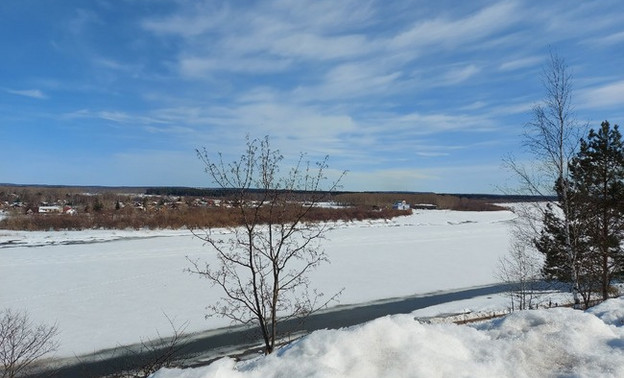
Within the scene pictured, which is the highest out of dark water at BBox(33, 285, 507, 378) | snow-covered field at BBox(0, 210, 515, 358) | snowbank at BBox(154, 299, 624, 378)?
snowbank at BBox(154, 299, 624, 378)

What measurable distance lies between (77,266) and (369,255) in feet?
54.1

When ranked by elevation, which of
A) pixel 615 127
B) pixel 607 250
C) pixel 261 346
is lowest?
pixel 261 346

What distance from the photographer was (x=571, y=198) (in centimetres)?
1025

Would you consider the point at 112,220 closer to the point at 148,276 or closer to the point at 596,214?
the point at 148,276

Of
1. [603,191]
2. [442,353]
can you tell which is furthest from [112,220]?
[442,353]

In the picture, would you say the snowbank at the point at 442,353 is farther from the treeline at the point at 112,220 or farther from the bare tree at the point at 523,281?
the treeline at the point at 112,220

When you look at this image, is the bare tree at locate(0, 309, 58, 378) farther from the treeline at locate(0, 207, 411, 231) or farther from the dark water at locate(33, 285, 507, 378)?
the treeline at locate(0, 207, 411, 231)

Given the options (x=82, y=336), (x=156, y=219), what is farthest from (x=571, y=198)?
(x=156, y=219)

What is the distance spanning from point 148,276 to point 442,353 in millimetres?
19939

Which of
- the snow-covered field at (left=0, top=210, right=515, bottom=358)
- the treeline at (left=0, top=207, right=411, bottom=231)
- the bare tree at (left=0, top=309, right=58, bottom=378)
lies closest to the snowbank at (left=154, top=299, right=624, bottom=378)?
the snow-covered field at (left=0, top=210, right=515, bottom=358)

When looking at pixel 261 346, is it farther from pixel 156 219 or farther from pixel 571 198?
pixel 156 219

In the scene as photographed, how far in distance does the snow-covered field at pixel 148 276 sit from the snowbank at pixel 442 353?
259 millimetres

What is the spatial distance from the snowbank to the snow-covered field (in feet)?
0.85

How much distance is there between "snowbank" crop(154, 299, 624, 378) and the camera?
8.71 ft
